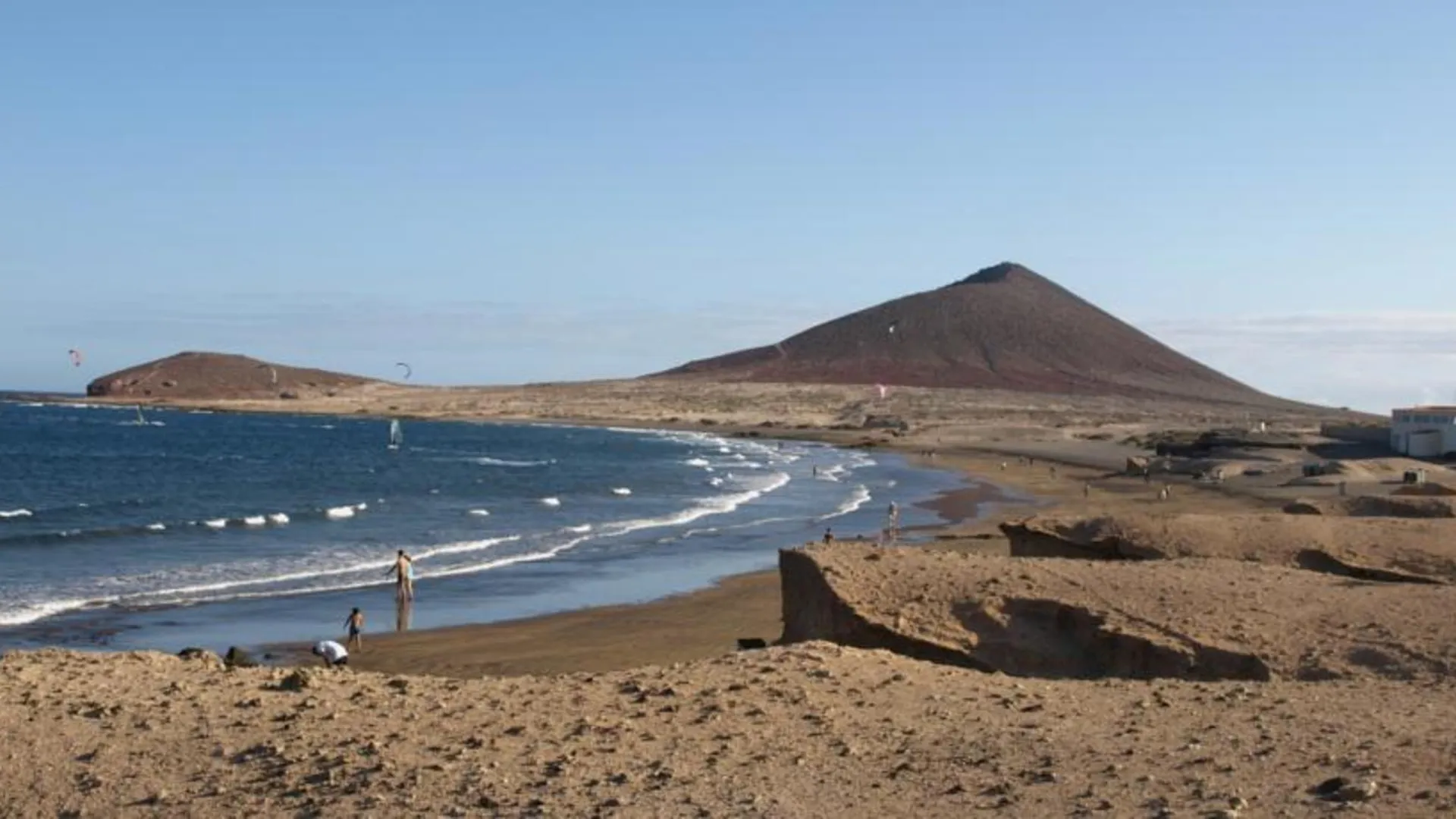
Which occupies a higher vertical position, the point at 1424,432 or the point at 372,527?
the point at 1424,432

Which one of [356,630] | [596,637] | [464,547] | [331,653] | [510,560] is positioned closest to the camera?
[331,653]

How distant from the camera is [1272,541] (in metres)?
17.9

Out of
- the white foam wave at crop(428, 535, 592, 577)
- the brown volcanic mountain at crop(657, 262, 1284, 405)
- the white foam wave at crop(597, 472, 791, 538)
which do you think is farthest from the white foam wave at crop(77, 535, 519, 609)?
the brown volcanic mountain at crop(657, 262, 1284, 405)

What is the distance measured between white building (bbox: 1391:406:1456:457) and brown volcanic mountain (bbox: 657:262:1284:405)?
306ft

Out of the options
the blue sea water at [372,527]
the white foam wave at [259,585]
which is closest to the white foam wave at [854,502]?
the blue sea water at [372,527]

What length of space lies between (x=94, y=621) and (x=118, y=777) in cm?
1531

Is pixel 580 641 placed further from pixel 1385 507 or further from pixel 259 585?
pixel 1385 507

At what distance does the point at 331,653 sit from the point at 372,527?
22.8 metres

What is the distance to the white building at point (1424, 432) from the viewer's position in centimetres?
5775

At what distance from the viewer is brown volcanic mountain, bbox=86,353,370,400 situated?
175 metres

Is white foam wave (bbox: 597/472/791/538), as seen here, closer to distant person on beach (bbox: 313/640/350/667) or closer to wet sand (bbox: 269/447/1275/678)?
wet sand (bbox: 269/447/1275/678)

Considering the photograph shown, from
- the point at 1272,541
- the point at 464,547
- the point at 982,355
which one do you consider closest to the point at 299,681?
the point at 1272,541

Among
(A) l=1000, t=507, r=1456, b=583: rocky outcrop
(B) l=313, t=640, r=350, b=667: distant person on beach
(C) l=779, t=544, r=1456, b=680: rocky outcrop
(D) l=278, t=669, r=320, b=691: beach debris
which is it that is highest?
(A) l=1000, t=507, r=1456, b=583: rocky outcrop

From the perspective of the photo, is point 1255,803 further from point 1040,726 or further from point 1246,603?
point 1246,603
